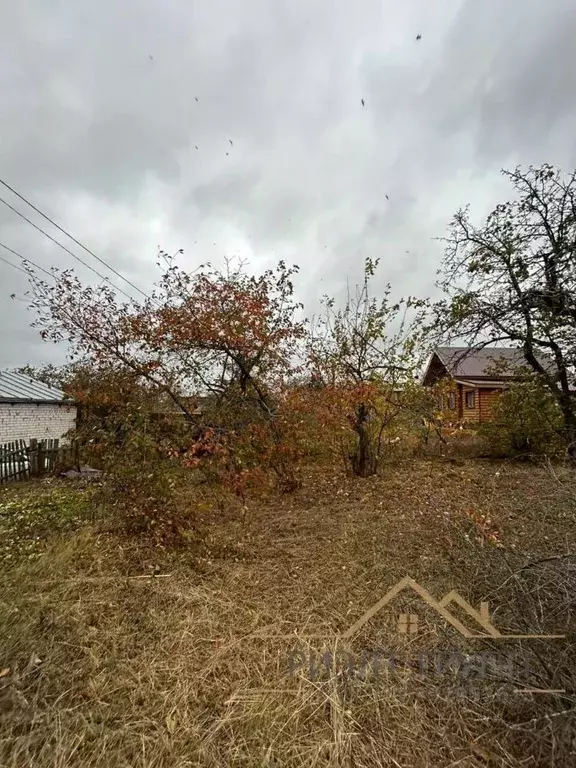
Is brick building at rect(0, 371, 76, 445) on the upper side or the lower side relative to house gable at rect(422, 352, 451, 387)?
lower

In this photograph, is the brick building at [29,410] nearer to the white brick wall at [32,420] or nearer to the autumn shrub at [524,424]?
the white brick wall at [32,420]

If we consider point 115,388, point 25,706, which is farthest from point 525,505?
point 115,388

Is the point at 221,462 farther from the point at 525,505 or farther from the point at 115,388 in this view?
the point at 525,505

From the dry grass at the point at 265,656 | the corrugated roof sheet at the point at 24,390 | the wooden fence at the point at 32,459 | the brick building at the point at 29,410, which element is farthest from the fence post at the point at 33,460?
the dry grass at the point at 265,656

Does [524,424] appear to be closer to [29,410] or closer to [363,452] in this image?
[363,452]

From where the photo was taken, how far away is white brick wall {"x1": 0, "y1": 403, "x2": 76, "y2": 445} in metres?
9.45

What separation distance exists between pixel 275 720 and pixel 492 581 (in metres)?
1.64

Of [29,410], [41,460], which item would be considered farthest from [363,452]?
[29,410]

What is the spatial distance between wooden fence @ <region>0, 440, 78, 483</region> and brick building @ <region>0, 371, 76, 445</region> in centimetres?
142

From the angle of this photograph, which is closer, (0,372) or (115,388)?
(115,388)

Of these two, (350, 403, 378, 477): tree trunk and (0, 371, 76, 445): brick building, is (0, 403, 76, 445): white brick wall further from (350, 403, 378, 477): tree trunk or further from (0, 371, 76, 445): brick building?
(350, 403, 378, 477): tree trunk

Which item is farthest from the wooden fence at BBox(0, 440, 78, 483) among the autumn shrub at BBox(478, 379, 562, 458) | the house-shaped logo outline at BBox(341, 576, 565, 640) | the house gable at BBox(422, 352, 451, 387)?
the autumn shrub at BBox(478, 379, 562, 458)

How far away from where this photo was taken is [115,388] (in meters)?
4.85

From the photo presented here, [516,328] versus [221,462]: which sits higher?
[516,328]
